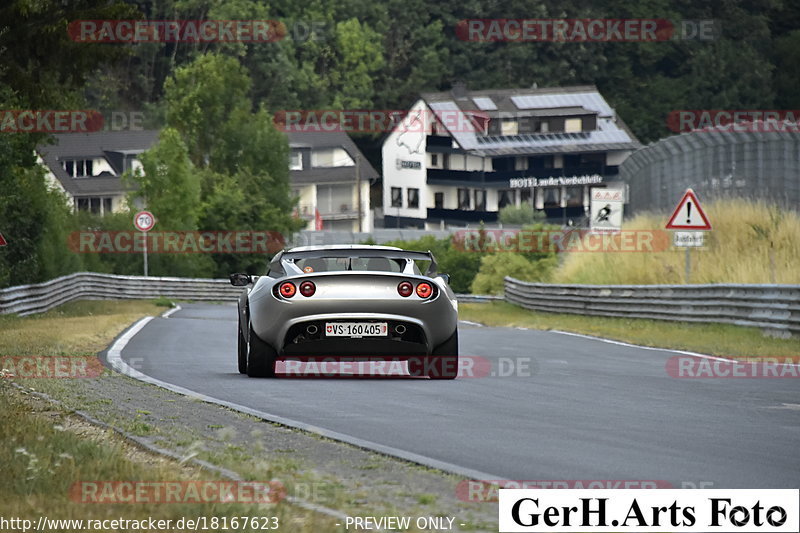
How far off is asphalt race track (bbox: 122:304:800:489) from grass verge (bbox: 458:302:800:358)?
3265 mm

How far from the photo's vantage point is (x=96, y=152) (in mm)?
95938

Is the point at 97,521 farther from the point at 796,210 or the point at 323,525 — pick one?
the point at 796,210

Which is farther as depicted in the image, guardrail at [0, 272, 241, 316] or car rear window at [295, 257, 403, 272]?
guardrail at [0, 272, 241, 316]

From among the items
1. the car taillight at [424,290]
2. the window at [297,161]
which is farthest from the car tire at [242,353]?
the window at [297,161]

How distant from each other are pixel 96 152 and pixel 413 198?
22.5m

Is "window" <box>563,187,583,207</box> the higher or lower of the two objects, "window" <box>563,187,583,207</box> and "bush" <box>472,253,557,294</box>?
the higher

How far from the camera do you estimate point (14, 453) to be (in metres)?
8.26

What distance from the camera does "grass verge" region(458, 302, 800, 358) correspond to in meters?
20.3

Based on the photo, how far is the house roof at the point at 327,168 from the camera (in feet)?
342

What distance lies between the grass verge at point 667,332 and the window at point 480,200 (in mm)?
61823

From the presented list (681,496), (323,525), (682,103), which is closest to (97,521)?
(323,525)

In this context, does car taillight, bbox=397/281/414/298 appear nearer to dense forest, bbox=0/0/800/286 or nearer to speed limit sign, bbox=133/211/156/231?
speed limit sign, bbox=133/211/156/231

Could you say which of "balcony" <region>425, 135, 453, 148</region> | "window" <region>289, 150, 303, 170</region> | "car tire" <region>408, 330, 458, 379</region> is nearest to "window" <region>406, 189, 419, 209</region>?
"balcony" <region>425, 135, 453, 148</region>

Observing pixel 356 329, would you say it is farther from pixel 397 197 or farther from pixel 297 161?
pixel 297 161
